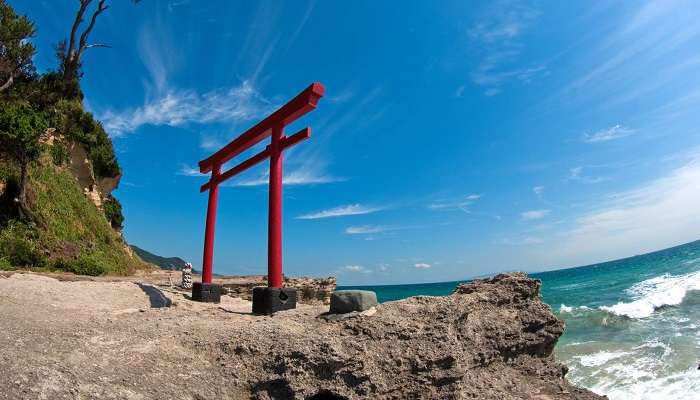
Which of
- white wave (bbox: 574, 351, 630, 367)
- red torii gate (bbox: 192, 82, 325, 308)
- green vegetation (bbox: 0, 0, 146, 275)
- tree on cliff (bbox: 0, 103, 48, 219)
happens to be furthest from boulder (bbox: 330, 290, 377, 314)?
tree on cliff (bbox: 0, 103, 48, 219)

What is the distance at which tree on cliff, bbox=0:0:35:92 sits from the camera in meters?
17.6

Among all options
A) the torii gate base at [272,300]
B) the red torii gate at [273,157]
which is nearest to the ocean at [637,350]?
the torii gate base at [272,300]

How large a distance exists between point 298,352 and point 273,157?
185 inches

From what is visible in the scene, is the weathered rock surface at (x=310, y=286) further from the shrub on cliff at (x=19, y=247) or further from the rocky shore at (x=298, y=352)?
the rocky shore at (x=298, y=352)

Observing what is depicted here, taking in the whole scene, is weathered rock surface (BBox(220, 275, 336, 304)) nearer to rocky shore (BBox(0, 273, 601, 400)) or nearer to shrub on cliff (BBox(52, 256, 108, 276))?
shrub on cliff (BBox(52, 256, 108, 276))

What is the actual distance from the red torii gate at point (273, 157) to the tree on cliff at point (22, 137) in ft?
25.9

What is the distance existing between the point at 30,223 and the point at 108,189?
11.1m

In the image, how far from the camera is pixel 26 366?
3719 millimetres

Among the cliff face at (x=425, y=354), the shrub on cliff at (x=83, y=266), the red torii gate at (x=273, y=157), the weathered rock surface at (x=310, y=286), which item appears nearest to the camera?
the cliff face at (x=425, y=354)

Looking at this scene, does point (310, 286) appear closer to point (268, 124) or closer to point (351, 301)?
point (268, 124)

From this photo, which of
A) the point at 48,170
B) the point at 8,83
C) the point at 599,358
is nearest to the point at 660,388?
the point at 599,358

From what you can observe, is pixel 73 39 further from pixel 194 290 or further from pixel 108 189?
pixel 194 290

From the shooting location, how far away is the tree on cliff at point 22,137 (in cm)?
1334

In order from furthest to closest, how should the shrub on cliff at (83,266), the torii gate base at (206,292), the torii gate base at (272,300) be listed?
the shrub on cliff at (83,266) < the torii gate base at (206,292) < the torii gate base at (272,300)
